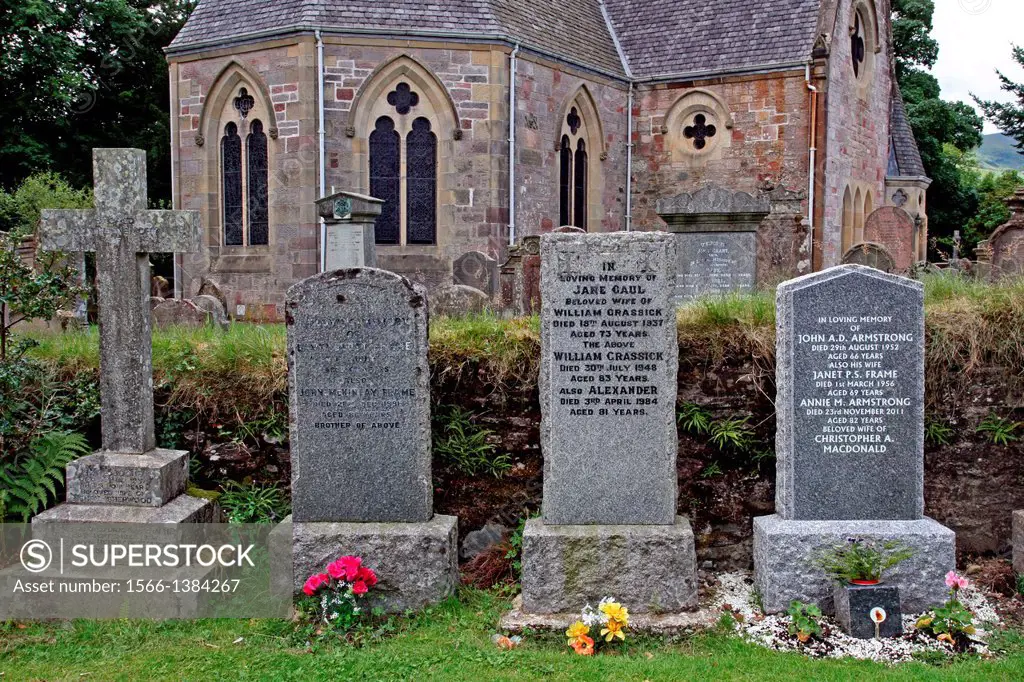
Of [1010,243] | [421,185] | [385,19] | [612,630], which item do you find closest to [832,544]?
[612,630]

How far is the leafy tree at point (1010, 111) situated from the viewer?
101 ft

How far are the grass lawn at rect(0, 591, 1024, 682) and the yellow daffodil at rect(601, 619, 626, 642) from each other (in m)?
0.11

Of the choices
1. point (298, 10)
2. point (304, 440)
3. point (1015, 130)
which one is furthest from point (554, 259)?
point (1015, 130)

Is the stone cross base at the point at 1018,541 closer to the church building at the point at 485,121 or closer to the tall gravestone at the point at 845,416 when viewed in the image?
the tall gravestone at the point at 845,416

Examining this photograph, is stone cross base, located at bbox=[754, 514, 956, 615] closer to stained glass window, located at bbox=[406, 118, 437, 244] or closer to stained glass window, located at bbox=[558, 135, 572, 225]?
stained glass window, located at bbox=[406, 118, 437, 244]


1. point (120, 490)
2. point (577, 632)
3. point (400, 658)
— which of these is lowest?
point (400, 658)

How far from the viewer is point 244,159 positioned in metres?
16.9

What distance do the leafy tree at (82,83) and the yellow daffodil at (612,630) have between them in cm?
2332

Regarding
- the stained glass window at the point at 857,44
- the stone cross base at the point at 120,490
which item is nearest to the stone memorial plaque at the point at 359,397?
the stone cross base at the point at 120,490

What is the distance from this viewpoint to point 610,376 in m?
5.34

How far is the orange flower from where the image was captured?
485 centimetres

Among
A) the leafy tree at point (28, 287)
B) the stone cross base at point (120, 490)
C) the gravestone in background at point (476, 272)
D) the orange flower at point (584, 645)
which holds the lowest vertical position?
the orange flower at point (584, 645)

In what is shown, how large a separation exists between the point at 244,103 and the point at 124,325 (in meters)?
12.1

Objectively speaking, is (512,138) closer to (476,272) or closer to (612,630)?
(476,272)
